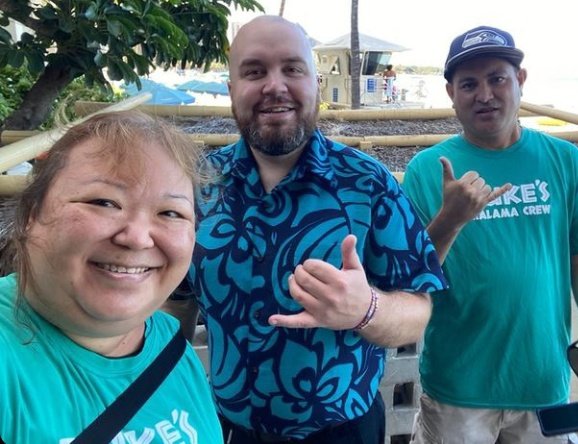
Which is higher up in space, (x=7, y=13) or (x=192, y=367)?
(x=7, y=13)

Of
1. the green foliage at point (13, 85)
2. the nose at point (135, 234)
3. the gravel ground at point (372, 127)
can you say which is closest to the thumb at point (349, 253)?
the nose at point (135, 234)

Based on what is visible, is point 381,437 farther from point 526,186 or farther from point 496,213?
point 526,186

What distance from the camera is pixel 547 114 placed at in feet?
20.0

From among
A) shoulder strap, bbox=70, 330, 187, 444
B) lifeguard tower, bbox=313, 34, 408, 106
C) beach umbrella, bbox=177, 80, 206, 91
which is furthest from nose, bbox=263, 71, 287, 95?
beach umbrella, bbox=177, 80, 206, 91

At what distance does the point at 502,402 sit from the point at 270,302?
1.20 m

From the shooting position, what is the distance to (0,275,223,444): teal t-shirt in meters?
0.99

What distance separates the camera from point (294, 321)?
4.63 feet

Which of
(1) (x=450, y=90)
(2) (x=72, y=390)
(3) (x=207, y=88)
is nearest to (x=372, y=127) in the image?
(1) (x=450, y=90)

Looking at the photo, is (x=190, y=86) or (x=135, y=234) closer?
(x=135, y=234)

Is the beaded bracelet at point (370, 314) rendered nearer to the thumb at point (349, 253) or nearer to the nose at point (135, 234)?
the thumb at point (349, 253)

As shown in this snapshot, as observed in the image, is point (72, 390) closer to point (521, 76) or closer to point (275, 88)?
point (275, 88)

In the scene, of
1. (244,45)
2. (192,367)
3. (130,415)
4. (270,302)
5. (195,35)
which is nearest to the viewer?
(130,415)

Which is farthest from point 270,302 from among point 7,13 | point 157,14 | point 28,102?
point 28,102

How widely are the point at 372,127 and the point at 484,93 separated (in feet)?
13.5
